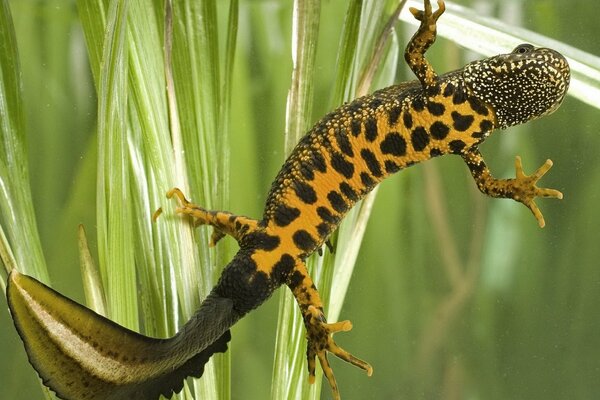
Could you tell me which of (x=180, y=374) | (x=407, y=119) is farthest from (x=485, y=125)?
(x=180, y=374)

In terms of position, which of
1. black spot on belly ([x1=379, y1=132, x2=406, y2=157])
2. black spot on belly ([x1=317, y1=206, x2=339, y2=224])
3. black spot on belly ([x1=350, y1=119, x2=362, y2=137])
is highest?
black spot on belly ([x1=350, y1=119, x2=362, y2=137])

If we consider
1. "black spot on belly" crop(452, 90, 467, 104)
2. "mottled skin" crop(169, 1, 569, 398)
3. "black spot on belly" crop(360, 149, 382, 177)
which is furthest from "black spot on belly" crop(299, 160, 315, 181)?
"black spot on belly" crop(452, 90, 467, 104)

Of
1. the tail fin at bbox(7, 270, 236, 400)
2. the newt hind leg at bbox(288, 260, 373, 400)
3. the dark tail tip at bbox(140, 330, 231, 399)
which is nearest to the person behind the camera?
the tail fin at bbox(7, 270, 236, 400)

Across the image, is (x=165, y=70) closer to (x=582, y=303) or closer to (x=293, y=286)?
(x=293, y=286)

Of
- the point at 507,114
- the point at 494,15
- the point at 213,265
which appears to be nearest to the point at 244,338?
the point at 213,265

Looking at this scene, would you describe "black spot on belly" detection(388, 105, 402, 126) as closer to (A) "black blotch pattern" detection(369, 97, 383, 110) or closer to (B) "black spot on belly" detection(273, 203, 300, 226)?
(A) "black blotch pattern" detection(369, 97, 383, 110)

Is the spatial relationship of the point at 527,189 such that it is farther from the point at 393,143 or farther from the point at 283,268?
the point at 283,268
